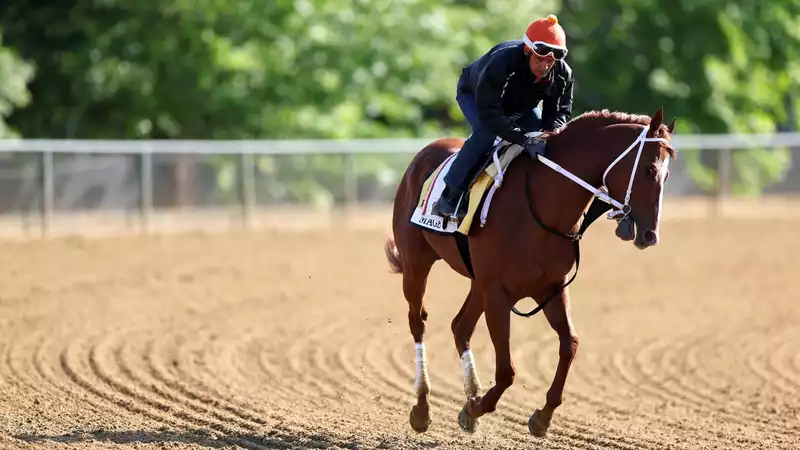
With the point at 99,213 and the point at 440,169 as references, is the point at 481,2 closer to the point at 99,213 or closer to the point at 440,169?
the point at 99,213

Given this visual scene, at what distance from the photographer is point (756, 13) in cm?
3192

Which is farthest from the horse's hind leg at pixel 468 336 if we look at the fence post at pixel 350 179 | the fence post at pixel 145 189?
the fence post at pixel 350 179

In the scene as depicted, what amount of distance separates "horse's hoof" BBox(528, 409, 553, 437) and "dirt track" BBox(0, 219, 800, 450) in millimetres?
91

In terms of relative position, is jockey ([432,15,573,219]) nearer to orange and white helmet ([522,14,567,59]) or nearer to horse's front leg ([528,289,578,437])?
orange and white helmet ([522,14,567,59])

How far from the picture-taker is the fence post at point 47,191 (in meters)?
18.4

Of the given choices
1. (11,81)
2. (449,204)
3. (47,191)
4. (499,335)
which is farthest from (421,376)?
(11,81)

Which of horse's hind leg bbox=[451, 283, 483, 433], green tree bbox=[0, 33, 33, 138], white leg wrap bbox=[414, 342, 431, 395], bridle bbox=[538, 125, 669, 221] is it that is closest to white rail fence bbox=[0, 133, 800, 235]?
green tree bbox=[0, 33, 33, 138]

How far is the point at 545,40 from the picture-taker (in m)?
6.73

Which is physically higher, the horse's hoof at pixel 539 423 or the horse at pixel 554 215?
the horse at pixel 554 215

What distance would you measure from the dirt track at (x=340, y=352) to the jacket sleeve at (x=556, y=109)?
186 cm

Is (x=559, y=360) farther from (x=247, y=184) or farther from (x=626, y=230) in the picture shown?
(x=247, y=184)

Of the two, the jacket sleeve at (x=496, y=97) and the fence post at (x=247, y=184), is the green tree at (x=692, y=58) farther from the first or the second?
the jacket sleeve at (x=496, y=97)

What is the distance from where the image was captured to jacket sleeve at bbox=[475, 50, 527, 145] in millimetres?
6953

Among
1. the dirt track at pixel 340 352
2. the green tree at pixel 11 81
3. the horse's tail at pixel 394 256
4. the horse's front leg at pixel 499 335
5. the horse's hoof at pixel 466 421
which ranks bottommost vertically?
the dirt track at pixel 340 352
